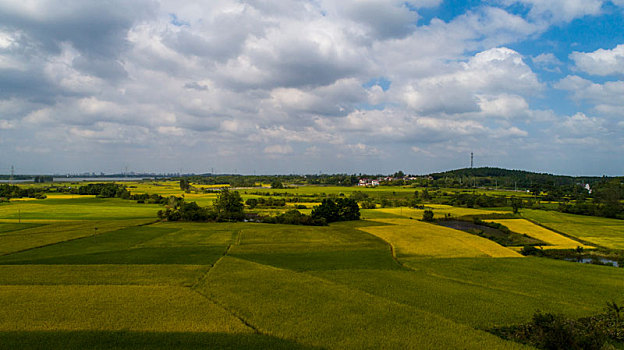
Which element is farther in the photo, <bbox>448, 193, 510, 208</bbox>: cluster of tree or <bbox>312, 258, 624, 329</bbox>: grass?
<bbox>448, 193, 510, 208</bbox>: cluster of tree

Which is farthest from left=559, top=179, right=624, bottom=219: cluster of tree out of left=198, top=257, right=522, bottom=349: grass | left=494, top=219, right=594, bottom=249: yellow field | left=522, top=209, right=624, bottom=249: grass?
left=198, top=257, right=522, bottom=349: grass

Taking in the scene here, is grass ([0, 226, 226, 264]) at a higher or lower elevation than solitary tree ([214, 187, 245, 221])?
lower

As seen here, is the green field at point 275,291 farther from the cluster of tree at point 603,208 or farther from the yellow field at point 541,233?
the cluster of tree at point 603,208

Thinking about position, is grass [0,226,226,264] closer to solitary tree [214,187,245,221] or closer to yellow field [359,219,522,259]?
yellow field [359,219,522,259]

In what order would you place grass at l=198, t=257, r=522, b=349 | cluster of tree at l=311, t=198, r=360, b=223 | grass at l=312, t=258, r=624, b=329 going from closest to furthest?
1. grass at l=198, t=257, r=522, b=349
2. grass at l=312, t=258, r=624, b=329
3. cluster of tree at l=311, t=198, r=360, b=223

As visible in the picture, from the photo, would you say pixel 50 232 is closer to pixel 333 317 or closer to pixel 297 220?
pixel 297 220

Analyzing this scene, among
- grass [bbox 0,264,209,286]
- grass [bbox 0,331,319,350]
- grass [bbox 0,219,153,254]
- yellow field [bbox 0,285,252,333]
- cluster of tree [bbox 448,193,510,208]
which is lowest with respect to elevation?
grass [bbox 0,219,153,254]

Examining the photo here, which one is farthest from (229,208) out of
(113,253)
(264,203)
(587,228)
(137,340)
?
(587,228)
